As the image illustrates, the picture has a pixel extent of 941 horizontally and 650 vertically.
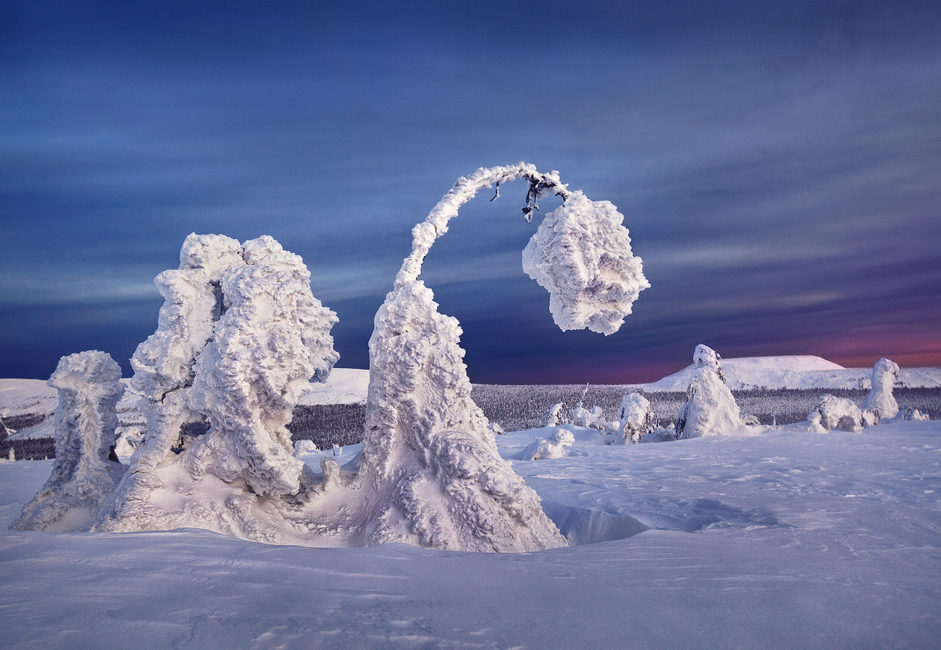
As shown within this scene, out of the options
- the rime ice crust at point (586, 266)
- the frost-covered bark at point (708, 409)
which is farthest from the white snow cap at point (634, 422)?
the rime ice crust at point (586, 266)

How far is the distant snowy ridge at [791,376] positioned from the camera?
6256 centimetres

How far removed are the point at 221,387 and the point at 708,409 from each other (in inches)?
592

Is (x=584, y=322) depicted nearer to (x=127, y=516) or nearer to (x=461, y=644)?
(x=461, y=644)

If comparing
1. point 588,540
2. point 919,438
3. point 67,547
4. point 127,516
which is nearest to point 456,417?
point 588,540

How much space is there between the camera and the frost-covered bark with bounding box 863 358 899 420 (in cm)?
2225

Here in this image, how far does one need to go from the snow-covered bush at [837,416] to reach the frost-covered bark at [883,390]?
3.89 meters

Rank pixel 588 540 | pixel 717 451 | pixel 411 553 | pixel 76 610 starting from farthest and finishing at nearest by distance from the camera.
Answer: pixel 717 451, pixel 588 540, pixel 411 553, pixel 76 610

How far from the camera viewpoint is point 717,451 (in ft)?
44.4

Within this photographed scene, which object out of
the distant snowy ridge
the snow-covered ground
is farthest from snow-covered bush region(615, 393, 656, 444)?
the distant snowy ridge

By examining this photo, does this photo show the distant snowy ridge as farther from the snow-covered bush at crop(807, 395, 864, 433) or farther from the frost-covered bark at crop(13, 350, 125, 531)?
the frost-covered bark at crop(13, 350, 125, 531)

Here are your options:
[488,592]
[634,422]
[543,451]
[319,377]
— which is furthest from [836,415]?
[488,592]

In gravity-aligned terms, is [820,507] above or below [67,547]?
below

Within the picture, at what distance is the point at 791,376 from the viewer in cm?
6575

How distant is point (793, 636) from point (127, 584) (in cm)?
352
